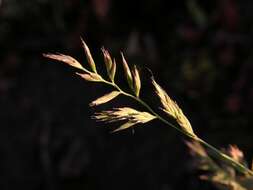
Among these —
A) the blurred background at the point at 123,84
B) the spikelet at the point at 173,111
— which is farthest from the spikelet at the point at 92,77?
the blurred background at the point at 123,84

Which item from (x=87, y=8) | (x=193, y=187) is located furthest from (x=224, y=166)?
(x=87, y=8)

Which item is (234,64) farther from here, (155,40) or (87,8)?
(87,8)

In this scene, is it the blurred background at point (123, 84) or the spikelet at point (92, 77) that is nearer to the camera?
the spikelet at point (92, 77)

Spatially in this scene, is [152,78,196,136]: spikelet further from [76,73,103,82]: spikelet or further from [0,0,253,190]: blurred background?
[0,0,253,190]: blurred background

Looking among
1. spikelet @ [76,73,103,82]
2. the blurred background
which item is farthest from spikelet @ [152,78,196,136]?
the blurred background

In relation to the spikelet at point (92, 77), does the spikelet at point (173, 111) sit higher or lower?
lower

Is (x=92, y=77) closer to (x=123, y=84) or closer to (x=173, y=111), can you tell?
(x=173, y=111)

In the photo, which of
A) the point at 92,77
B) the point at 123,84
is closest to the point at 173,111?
the point at 92,77

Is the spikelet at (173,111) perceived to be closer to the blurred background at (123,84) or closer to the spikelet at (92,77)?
the spikelet at (92,77)
